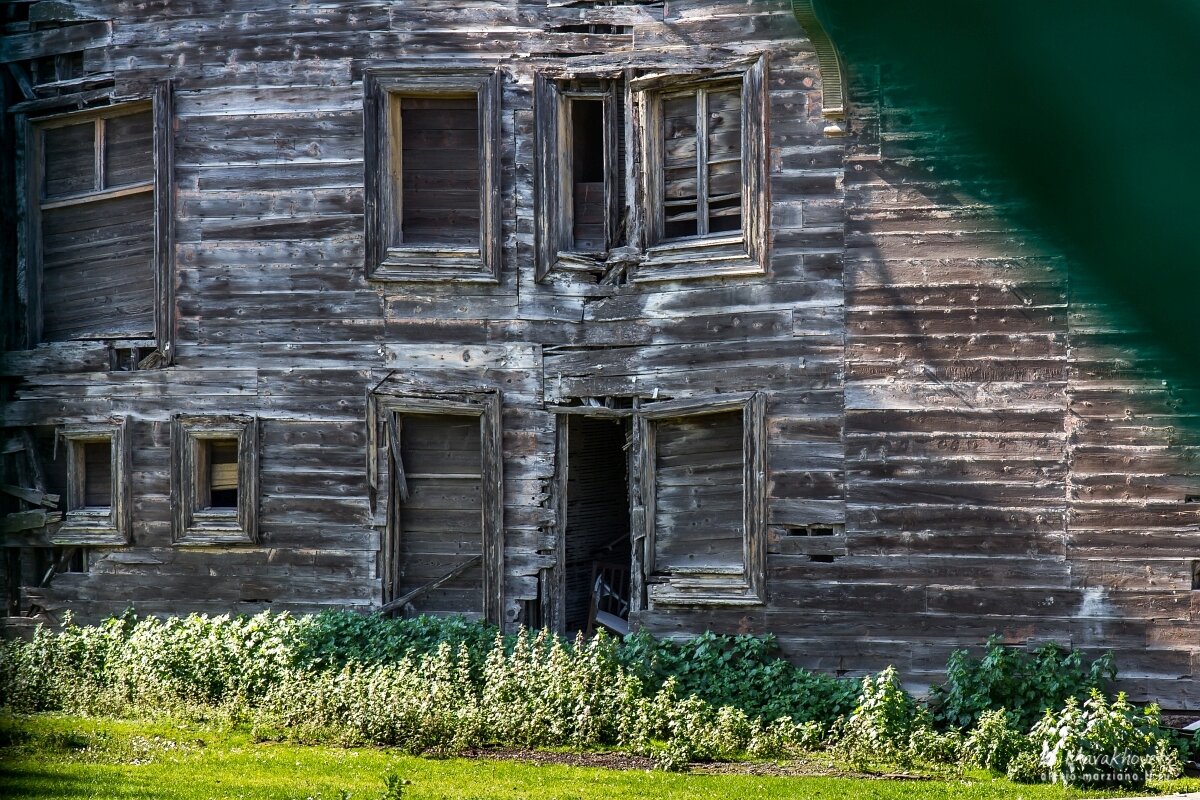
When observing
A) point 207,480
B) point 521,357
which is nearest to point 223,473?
point 207,480

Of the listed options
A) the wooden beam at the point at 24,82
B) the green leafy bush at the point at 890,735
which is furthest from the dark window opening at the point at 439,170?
the green leafy bush at the point at 890,735

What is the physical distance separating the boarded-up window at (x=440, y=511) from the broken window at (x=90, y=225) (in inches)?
117

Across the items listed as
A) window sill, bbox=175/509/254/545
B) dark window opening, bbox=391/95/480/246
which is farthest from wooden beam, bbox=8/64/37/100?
window sill, bbox=175/509/254/545

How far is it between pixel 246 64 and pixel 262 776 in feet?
22.8

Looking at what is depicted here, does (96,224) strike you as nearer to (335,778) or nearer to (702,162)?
(702,162)

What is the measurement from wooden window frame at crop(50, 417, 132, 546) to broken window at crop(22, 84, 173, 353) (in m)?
0.97

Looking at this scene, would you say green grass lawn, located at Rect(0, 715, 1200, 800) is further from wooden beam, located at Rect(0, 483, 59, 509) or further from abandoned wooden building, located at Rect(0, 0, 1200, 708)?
wooden beam, located at Rect(0, 483, 59, 509)

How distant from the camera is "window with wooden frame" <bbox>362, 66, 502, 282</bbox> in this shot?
11.6 m

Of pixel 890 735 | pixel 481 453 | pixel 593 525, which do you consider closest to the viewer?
pixel 890 735

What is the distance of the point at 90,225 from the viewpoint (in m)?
12.7

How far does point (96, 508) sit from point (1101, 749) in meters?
9.62

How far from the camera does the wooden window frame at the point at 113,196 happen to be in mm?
12086

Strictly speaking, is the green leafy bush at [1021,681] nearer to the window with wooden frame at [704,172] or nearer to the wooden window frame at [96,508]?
the window with wooden frame at [704,172]

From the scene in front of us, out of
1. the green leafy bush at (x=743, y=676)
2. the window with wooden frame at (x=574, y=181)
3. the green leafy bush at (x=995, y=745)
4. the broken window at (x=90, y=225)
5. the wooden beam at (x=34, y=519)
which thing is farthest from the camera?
the broken window at (x=90, y=225)
